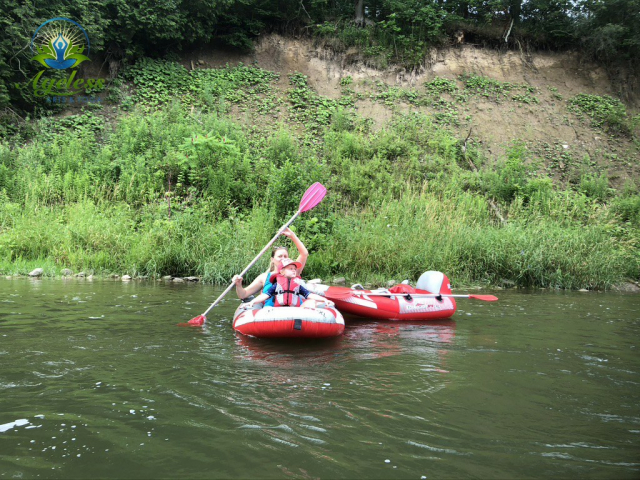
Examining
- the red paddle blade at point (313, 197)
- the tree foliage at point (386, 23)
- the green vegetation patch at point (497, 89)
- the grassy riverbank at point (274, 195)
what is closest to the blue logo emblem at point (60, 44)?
the tree foliage at point (386, 23)

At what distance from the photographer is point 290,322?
4.39 meters

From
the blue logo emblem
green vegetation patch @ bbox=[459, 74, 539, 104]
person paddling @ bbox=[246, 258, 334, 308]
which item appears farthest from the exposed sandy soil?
person paddling @ bbox=[246, 258, 334, 308]

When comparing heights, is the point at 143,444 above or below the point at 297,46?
below

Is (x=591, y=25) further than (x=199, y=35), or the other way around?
(x=591, y=25)

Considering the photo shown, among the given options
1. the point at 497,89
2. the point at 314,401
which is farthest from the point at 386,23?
the point at 314,401

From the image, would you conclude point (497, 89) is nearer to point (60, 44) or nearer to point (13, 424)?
point (60, 44)

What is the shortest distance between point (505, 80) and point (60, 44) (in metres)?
13.1

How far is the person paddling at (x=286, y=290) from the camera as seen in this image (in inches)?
195

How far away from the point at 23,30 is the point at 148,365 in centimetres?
1197

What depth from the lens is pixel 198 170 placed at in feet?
37.2

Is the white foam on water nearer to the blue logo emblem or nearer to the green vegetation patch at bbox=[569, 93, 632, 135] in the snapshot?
the blue logo emblem

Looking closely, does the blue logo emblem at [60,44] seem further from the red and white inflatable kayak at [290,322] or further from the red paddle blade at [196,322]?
the red and white inflatable kayak at [290,322]

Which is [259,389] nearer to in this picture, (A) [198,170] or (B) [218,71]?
(A) [198,170]

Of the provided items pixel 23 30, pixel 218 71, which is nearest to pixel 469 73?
pixel 218 71
